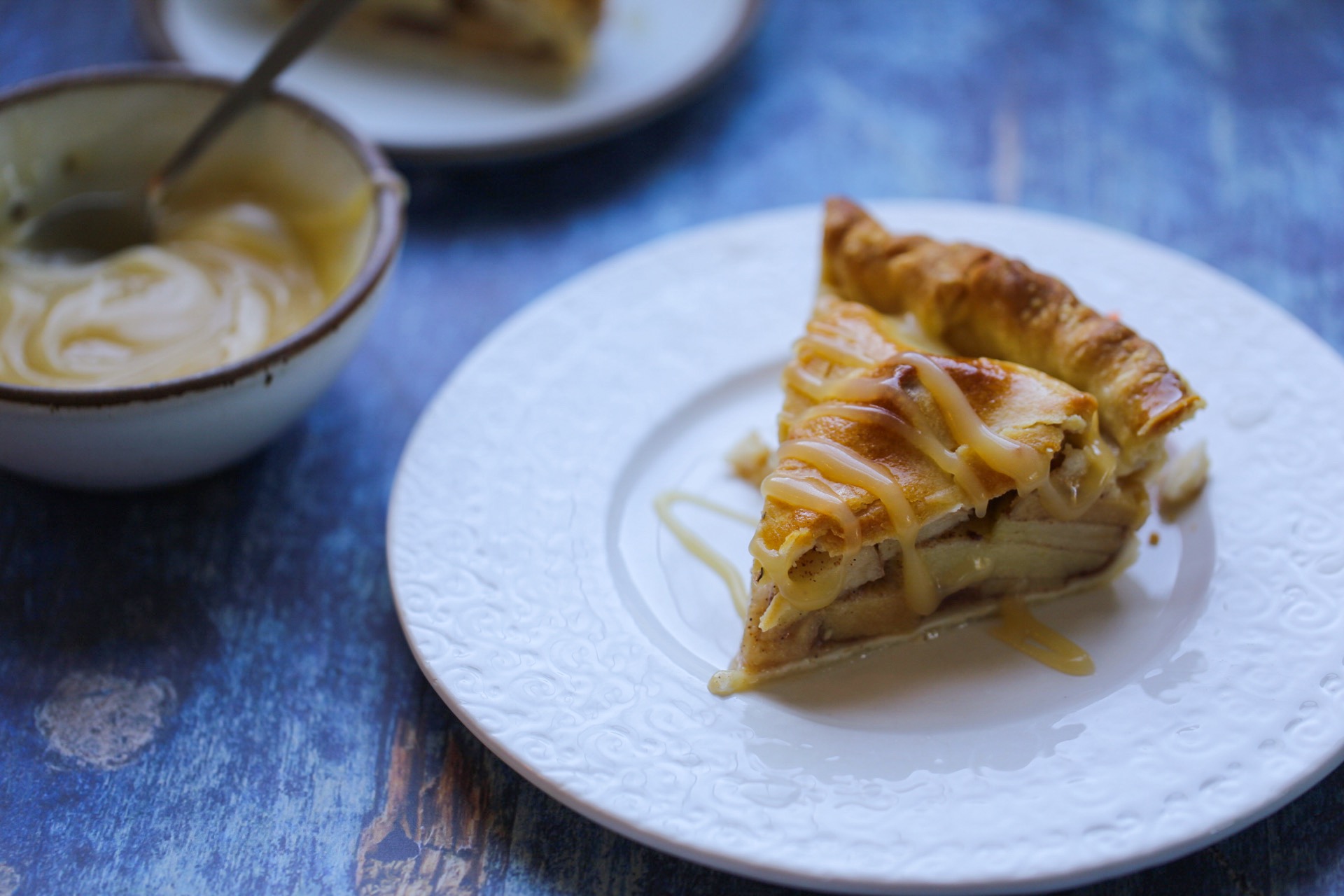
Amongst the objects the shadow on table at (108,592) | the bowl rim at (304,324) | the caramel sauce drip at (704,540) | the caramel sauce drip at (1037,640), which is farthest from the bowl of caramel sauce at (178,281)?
the caramel sauce drip at (1037,640)

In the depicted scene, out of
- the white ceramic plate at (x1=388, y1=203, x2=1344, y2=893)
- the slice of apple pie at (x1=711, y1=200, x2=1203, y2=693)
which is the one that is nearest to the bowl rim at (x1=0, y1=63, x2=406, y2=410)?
the white ceramic plate at (x1=388, y1=203, x2=1344, y2=893)

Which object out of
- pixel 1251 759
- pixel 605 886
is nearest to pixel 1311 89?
pixel 1251 759

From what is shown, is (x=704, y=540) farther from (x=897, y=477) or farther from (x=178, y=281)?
(x=178, y=281)

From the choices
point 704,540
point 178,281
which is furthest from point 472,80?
point 704,540

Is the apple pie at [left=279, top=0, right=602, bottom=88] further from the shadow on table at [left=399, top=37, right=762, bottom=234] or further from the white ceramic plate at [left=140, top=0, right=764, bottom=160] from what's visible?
the shadow on table at [left=399, top=37, right=762, bottom=234]

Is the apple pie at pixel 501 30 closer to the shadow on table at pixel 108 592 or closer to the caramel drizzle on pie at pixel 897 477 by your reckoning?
the shadow on table at pixel 108 592

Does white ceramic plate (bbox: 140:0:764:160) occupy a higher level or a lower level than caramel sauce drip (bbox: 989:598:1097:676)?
lower
